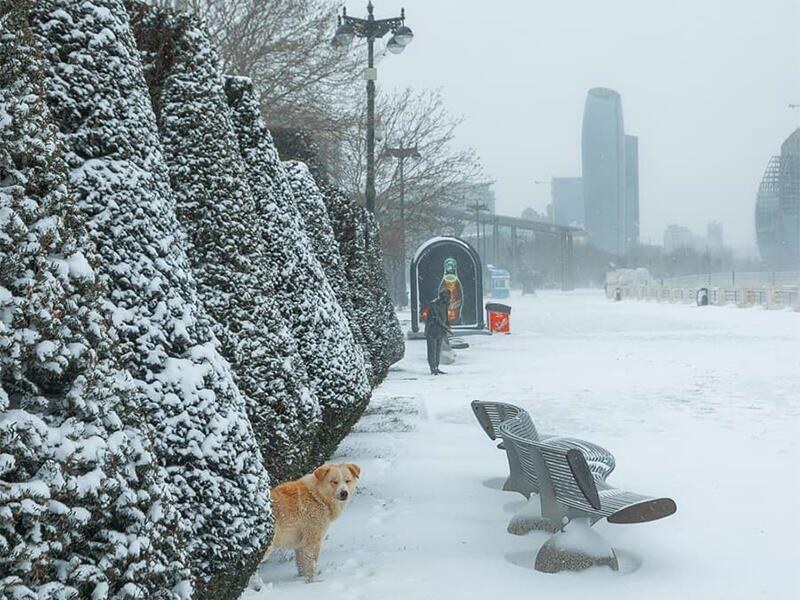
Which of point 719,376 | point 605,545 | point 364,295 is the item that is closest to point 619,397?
point 719,376

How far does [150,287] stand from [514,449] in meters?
4.03

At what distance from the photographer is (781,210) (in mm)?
122812

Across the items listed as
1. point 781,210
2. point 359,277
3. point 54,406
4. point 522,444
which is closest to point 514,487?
point 522,444

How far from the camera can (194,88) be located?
5113mm

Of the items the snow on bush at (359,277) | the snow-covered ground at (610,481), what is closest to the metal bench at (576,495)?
the snow-covered ground at (610,481)

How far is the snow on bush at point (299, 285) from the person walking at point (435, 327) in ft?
27.6

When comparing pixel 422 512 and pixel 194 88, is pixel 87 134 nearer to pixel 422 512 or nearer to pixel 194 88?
pixel 194 88

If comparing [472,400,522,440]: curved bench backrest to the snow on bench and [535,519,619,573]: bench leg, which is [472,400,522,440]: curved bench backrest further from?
[535,519,619,573]: bench leg

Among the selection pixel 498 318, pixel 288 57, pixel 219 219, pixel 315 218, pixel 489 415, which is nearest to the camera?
pixel 219 219

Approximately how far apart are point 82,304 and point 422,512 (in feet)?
15.6

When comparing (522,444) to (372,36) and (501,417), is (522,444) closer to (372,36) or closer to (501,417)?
(501,417)

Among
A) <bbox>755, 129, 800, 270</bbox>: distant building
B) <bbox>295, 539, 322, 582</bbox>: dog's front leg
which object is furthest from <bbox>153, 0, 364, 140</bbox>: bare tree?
<bbox>755, 129, 800, 270</bbox>: distant building

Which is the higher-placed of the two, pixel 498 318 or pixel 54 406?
pixel 54 406

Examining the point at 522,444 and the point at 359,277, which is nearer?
the point at 522,444
